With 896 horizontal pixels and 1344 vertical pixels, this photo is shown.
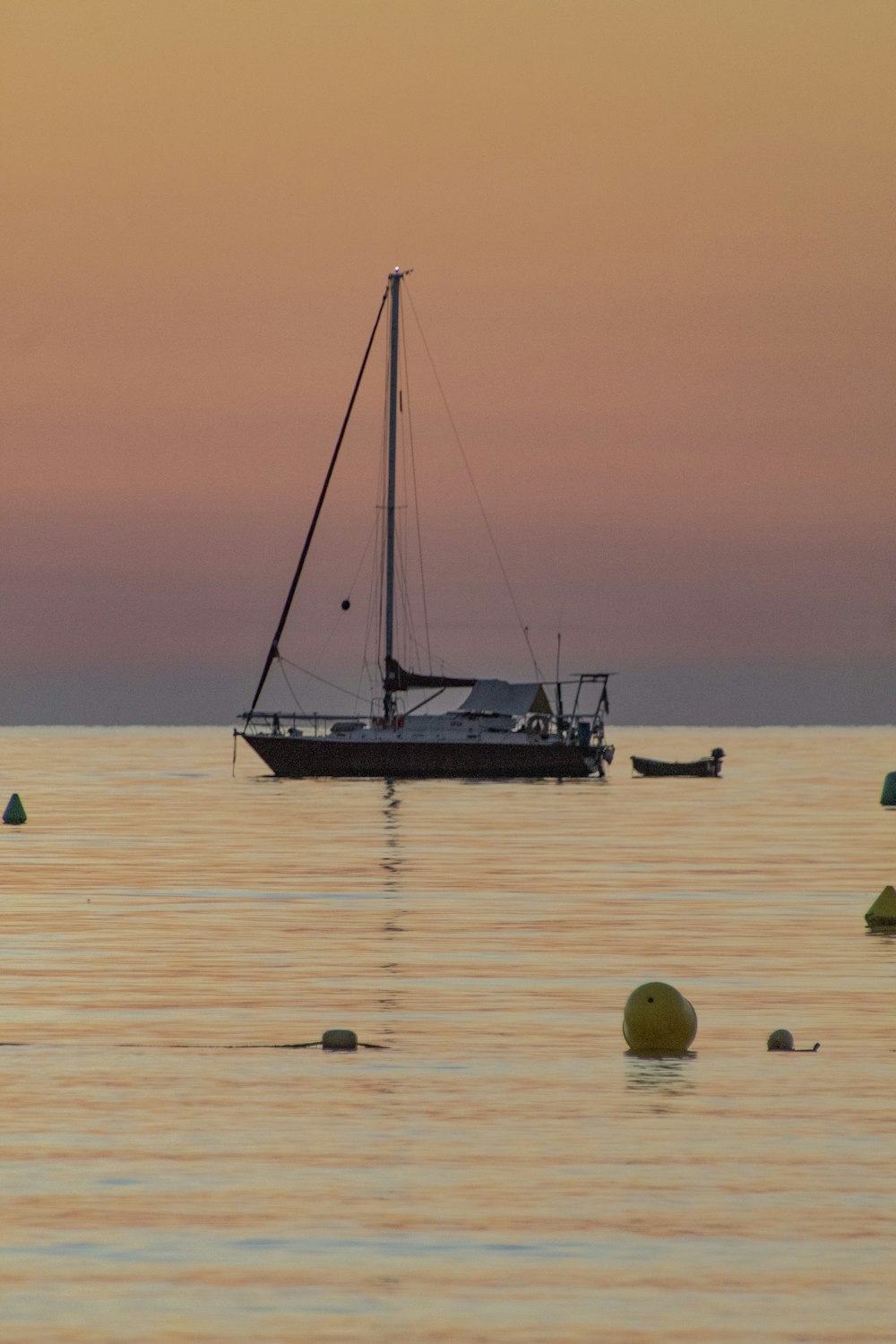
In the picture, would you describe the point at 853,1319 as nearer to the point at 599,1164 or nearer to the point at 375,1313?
the point at 375,1313

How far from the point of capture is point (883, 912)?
36.4 metres

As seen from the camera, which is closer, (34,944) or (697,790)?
(34,944)

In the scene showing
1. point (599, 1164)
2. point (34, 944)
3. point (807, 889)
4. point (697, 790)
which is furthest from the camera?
point (697, 790)

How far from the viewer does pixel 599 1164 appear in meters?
16.2

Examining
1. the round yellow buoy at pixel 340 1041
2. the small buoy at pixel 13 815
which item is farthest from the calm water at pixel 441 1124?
the small buoy at pixel 13 815

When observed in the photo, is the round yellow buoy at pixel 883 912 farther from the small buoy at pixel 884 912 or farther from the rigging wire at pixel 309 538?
the rigging wire at pixel 309 538

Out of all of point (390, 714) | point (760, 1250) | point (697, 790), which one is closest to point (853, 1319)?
point (760, 1250)

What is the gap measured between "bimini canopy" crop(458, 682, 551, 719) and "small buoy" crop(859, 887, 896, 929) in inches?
3173

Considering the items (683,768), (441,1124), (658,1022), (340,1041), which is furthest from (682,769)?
(441,1124)

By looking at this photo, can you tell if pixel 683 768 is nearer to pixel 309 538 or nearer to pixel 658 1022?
pixel 309 538

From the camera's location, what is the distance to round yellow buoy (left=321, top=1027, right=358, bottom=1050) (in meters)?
22.0

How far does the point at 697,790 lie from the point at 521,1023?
105657mm

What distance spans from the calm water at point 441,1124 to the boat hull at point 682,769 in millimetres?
112115

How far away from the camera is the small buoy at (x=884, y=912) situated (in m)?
36.3
